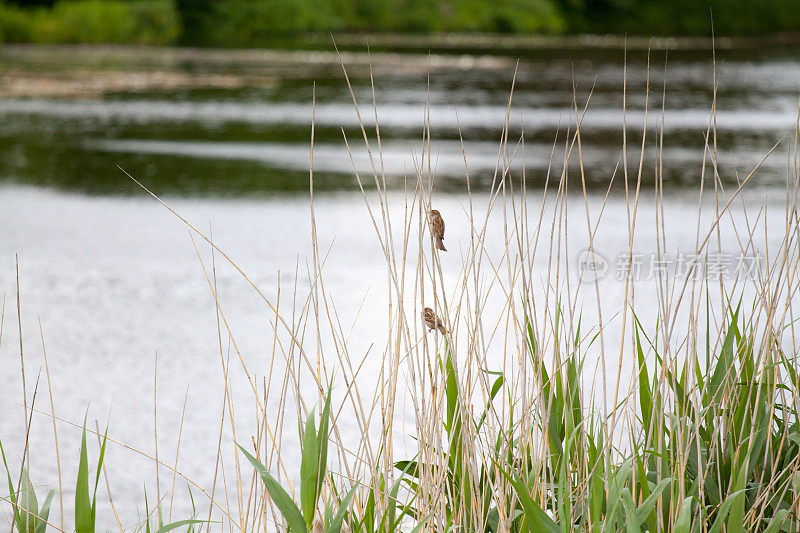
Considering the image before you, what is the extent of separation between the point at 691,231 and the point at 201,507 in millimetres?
3124

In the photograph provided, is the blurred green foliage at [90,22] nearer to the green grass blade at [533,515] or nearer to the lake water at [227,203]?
the lake water at [227,203]

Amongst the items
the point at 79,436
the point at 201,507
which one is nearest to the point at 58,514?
the point at 201,507

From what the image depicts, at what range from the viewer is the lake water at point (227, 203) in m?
2.50

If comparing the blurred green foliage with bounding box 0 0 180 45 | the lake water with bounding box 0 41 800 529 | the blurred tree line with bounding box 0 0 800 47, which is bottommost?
the lake water with bounding box 0 41 800 529

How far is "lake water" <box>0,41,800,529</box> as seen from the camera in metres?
2.50

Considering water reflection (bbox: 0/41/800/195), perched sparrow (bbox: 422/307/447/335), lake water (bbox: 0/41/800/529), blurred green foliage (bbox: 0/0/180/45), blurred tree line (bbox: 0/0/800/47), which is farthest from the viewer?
blurred tree line (bbox: 0/0/800/47)

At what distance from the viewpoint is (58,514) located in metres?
1.90

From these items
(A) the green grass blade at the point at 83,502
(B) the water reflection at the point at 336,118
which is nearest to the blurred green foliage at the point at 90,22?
(B) the water reflection at the point at 336,118

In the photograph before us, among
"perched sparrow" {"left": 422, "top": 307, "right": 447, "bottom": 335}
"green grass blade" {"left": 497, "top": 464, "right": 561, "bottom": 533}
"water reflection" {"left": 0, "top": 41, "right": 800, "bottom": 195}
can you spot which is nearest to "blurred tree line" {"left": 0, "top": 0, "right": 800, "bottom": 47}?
"water reflection" {"left": 0, "top": 41, "right": 800, "bottom": 195}

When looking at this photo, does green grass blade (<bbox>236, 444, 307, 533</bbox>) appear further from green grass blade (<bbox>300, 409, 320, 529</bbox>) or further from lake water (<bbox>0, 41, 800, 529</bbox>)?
lake water (<bbox>0, 41, 800, 529</bbox>)

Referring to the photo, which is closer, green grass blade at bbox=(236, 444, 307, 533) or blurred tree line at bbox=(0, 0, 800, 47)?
green grass blade at bbox=(236, 444, 307, 533)

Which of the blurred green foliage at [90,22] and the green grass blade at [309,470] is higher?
the blurred green foliage at [90,22]

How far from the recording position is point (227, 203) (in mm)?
5066

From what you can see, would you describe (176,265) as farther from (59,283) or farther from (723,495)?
(723,495)
